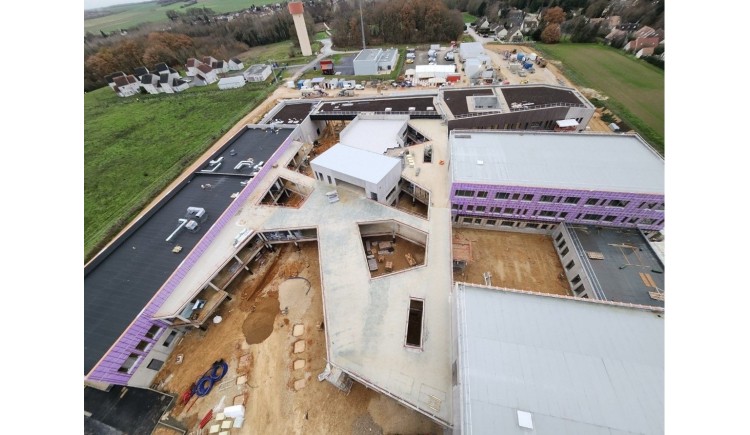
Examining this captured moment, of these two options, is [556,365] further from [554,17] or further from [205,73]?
[554,17]

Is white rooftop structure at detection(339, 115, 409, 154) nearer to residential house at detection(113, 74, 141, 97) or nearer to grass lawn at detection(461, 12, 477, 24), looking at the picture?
residential house at detection(113, 74, 141, 97)

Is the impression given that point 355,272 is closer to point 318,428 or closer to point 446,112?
point 318,428

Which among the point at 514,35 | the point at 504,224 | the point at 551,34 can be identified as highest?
the point at 514,35

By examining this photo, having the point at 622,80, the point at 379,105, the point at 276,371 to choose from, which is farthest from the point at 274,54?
the point at 276,371

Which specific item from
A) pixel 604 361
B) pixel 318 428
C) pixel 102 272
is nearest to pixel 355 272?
pixel 318 428

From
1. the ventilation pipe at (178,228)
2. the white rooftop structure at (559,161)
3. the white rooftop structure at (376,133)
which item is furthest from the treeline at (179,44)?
the white rooftop structure at (559,161)

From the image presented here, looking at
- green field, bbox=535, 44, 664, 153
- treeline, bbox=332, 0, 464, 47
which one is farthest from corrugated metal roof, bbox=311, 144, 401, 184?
treeline, bbox=332, 0, 464, 47
